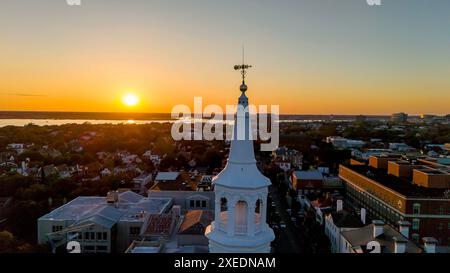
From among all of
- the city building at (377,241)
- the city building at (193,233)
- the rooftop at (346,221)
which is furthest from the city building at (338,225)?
the city building at (193,233)

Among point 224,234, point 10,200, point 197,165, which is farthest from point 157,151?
point 224,234

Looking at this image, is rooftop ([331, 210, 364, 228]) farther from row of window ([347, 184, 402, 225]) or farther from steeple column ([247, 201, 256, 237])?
steeple column ([247, 201, 256, 237])

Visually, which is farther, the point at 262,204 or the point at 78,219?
the point at 78,219

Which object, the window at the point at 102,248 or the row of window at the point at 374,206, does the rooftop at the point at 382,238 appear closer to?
the row of window at the point at 374,206

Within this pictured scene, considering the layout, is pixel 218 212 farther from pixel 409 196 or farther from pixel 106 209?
pixel 409 196

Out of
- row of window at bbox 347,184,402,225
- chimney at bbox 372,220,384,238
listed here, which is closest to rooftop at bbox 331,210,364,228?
chimney at bbox 372,220,384,238
